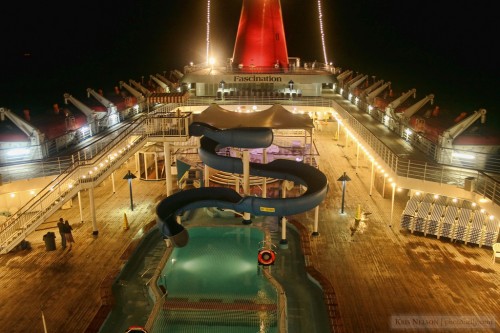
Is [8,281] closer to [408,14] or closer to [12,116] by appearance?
[12,116]

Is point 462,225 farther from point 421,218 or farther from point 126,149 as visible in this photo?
point 126,149

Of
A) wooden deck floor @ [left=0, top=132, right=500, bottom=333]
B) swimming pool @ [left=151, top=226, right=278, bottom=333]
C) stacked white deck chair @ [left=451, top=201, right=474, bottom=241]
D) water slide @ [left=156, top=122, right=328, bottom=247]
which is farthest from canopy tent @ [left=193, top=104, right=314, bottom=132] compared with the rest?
stacked white deck chair @ [left=451, top=201, right=474, bottom=241]

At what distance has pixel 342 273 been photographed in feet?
34.9

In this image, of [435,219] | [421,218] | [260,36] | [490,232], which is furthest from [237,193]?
[260,36]

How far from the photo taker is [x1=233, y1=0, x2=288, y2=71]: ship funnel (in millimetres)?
26281

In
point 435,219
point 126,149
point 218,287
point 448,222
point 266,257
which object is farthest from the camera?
point 126,149

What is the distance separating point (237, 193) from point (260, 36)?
1712 cm

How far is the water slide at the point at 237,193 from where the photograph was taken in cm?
1075

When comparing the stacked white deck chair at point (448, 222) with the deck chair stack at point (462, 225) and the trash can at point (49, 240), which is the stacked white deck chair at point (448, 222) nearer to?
the deck chair stack at point (462, 225)

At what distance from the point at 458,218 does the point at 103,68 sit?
100.0 m

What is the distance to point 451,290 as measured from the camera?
9898 mm

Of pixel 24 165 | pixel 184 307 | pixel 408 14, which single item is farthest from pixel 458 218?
pixel 408 14

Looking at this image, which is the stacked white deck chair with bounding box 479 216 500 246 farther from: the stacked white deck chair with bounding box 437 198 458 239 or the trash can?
the trash can

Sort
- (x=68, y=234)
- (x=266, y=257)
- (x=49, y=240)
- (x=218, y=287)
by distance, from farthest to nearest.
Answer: (x=68, y=234) < (x=49, y=240) < (x=218, y=287) < (x=266, y=257)
